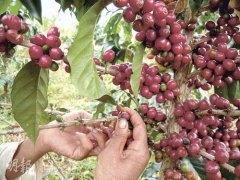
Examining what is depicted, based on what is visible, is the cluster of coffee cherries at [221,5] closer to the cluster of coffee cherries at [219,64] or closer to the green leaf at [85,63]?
the cluster of coffee cherries at [219,64]

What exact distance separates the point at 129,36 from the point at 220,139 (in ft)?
3.74

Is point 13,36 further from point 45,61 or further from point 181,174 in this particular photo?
point 181,174

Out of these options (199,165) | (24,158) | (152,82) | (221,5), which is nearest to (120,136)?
(152,82)

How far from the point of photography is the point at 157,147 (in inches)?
46.9

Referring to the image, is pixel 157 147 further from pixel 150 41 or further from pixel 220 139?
pixel 150 41

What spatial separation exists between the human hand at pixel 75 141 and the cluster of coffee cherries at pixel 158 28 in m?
0.43

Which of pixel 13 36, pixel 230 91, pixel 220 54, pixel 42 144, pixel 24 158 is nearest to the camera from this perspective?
pixel 13 36

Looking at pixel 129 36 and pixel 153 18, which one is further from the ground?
pixel 153 18

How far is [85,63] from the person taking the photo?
94 cm

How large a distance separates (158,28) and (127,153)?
→ 1.34 ft

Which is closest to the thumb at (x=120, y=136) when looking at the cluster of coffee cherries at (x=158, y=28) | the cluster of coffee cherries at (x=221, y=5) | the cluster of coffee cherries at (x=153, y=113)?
the cluster of coffee cherries at (x=153, y=113)

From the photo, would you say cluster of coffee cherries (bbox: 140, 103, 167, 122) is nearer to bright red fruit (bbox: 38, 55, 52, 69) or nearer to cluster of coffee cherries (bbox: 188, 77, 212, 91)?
cluster of coffee cherries (bbox: 188, 77, 212, 91)

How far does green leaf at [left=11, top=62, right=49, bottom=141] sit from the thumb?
0.24 meters

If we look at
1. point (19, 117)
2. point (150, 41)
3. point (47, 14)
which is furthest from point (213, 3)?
point (47, 14)
